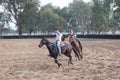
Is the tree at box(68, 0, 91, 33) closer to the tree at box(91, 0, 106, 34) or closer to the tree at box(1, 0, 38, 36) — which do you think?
the tree at box(91, 0, 106, 34)

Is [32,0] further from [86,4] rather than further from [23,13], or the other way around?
[86,4]

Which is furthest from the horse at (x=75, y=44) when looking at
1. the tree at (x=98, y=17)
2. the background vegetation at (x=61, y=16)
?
the tree at (x=98, y=17)

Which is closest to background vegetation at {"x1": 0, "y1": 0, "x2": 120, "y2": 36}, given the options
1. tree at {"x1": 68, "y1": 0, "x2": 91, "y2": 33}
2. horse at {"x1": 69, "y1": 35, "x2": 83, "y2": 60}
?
tree at {"x1": 68, "y1": 0, "x2": 91, "y2": 33}

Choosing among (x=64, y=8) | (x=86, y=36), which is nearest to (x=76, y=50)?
(x=86, y=36)

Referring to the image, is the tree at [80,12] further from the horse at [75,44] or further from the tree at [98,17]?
the horse at [75,44]

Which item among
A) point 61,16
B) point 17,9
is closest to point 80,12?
point 61,16

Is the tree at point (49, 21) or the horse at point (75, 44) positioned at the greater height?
the tree at point (49, 21)

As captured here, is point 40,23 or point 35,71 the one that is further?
point 40,23

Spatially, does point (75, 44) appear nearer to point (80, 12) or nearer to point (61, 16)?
point (61, 16)

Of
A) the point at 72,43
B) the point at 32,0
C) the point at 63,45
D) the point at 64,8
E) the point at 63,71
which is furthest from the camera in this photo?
the point at 64,8

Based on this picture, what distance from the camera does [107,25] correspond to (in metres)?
100

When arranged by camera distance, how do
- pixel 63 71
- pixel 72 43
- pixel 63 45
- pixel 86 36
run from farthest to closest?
1. pixel 86 36
2. pixel 72 43
3. pixel 63 45
4. pixel 63 71

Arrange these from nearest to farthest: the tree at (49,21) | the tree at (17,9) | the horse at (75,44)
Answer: the horse at (75,44), the tree at (17,9), the tree at (49,21)

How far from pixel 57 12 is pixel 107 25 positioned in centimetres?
2602
